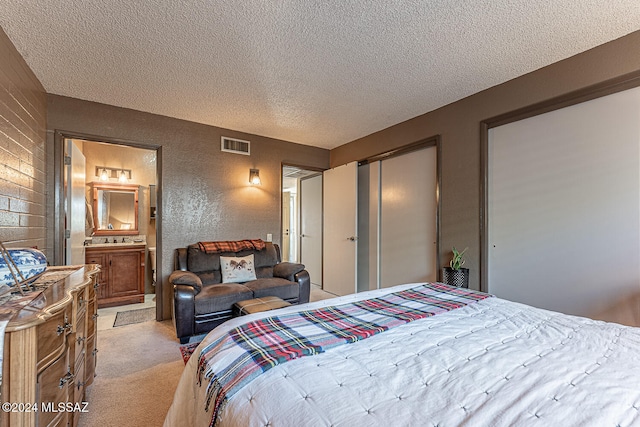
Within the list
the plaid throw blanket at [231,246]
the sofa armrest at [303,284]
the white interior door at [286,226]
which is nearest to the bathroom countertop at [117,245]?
the plaid throw blanket at [231,246]

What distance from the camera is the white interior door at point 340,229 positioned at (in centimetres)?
421

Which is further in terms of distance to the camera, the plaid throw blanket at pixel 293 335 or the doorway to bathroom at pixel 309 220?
the doorway to bathroom at pixel 309 220

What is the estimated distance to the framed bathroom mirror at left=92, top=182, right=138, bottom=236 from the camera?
4.26m

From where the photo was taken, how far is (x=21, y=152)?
83.4 inches

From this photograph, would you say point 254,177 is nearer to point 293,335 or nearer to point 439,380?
point 293,335

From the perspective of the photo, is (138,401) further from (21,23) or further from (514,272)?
(514,272)

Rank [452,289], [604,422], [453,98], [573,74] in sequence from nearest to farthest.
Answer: [604,422] → [452,289] → [573,74] → [453,98]

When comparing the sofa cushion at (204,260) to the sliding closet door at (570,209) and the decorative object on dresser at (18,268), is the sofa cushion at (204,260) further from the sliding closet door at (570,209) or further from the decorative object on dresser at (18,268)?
the sliding closet door at (570,209)

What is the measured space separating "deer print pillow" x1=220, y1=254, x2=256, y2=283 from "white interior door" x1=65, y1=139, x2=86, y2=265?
5.00 ft

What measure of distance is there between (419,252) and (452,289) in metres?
1.44

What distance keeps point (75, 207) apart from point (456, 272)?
4172 mm

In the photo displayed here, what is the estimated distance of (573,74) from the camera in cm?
220

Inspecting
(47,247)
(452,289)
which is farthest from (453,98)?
(47,247)

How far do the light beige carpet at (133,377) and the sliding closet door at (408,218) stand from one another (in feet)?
8.83
